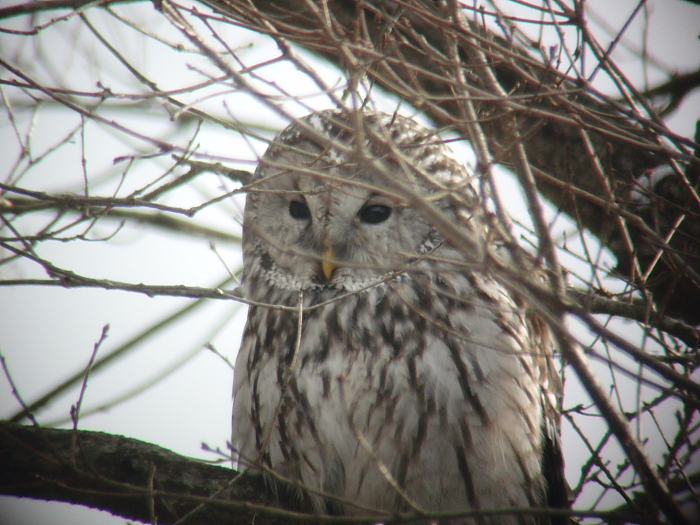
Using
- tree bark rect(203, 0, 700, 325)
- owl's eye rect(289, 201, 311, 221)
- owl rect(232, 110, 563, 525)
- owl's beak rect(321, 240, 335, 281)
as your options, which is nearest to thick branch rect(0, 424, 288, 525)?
owl rect(232, 110, 563, 525)

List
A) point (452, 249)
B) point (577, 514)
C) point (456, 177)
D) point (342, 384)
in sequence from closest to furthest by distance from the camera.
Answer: point (577, 514)
point (342, 384)
point (452, 249)
point (456, 177)

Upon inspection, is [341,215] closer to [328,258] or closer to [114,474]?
[328,258]

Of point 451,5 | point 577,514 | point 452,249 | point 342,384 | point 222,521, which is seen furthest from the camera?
point 452,249

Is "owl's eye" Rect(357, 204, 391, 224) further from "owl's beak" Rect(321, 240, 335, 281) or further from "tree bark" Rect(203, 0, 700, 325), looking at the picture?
"tree bark" Rect(203, 0, 700, 325)

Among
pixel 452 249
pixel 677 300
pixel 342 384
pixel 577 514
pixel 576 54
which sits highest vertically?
pixel 576 54

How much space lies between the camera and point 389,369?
2820 millimetres

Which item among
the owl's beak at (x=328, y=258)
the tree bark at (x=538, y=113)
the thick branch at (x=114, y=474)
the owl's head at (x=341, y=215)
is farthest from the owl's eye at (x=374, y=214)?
the thick branch at (x=114, y=474)

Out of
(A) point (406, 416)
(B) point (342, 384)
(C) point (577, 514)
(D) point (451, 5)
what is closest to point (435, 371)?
(A) point (406, 416)

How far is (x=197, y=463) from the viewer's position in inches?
109

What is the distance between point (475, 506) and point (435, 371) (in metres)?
0.63

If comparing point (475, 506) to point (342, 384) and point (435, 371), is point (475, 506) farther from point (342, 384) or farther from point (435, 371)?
point (342, 384)

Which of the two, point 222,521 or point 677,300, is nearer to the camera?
point 222,521

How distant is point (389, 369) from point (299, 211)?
3.33 ft

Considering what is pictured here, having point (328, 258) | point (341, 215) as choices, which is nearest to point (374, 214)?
point (341, 215)
